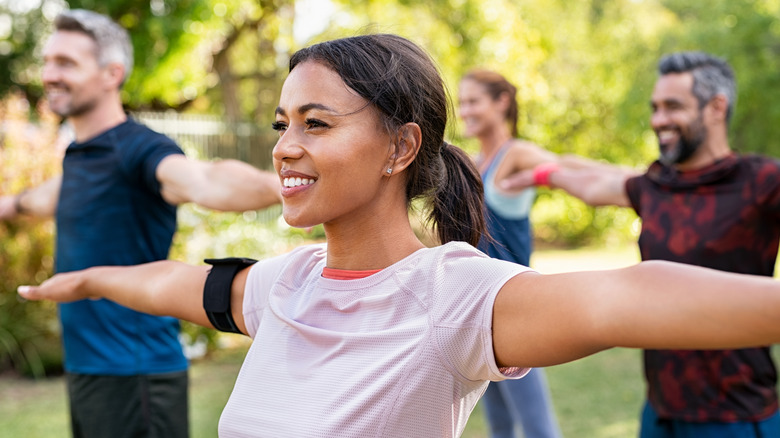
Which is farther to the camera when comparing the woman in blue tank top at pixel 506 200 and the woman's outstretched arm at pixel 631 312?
the woman in blue tank top at pixel 506 200

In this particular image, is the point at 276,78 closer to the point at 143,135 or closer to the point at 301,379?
the point at 143,135

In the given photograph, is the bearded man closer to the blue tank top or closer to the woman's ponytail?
the blue tank top

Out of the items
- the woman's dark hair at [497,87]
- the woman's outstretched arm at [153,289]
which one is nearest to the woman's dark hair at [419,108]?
the woman's outstretched arm at [153,289]

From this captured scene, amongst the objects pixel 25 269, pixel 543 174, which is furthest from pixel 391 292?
pixel 25 269

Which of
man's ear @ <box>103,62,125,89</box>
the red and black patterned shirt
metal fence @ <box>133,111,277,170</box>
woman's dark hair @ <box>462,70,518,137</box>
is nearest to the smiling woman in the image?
the red and black patterned shirt

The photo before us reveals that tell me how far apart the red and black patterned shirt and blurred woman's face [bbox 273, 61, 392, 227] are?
2119 mm

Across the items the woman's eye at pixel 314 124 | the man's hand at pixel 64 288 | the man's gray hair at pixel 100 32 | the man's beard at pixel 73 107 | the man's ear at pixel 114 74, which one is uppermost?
the man's gray hair at pixel 100 32

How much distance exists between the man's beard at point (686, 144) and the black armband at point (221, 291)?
2.30m

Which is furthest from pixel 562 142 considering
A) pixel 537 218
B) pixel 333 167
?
pixel 333 167

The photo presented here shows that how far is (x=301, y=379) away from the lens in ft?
5.39

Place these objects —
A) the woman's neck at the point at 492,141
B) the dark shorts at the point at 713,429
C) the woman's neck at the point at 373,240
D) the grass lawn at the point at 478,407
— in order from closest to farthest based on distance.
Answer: the woman's neck at the point at 373,240 → the dark shorts at the point at 713,429 → the woman's neck at the point at 492,141 → the grass lawn at the point at 478,407

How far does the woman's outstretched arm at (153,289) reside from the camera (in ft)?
6.85

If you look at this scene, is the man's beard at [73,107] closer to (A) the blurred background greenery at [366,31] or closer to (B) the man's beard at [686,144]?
(A) the blurred background greenery at [366,31]

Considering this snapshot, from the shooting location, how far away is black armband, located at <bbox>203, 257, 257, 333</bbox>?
2014 millimetres
